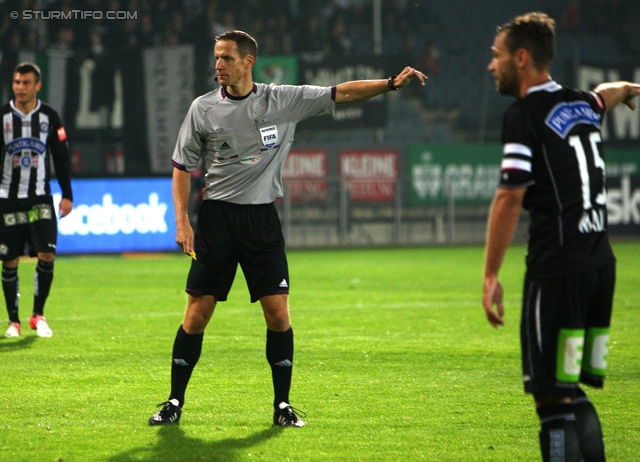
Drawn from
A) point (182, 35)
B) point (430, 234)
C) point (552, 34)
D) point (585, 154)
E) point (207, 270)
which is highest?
point (182, 35)

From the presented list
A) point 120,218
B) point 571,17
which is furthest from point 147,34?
point 571,17

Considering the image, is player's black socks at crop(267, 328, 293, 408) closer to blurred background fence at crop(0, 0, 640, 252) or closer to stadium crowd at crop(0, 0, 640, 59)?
blurred background fence at crop(0, 0, 640, 252)

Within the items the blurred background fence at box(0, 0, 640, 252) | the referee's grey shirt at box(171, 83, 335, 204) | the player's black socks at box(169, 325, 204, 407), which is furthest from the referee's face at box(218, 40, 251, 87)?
the blurred background fence at box(0, 0, 640, 252)

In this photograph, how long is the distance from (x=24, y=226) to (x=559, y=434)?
5886 mm

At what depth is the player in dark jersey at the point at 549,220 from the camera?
3609 mm

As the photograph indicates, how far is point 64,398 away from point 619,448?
3130 mm

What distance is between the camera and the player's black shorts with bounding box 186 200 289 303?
17.2 feet

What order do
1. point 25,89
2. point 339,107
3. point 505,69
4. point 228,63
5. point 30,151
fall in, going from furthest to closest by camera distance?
1. point 339,107
2. point 30,151
3. point 25,89
4. point 228,63
5. point 505,69

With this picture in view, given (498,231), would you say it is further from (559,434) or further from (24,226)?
(24,226)

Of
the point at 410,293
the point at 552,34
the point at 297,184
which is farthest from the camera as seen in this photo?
the point at 297,184

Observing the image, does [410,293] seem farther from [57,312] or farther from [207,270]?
[207,270]

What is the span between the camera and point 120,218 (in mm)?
18188

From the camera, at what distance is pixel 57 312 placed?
10352mm

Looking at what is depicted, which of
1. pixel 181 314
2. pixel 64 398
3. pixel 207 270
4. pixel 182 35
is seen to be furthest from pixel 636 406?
pixel 182 35
